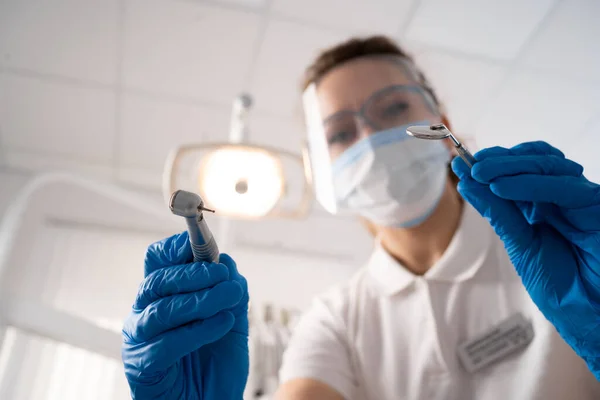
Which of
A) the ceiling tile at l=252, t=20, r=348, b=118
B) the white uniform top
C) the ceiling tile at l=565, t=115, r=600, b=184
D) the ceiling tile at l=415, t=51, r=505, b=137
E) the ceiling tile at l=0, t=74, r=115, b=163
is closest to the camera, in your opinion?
the white uniform top

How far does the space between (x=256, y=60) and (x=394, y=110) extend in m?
1.08

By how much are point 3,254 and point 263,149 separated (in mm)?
773

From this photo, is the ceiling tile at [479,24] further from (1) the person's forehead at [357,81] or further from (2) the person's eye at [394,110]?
(2) the person's eye at [394,110]

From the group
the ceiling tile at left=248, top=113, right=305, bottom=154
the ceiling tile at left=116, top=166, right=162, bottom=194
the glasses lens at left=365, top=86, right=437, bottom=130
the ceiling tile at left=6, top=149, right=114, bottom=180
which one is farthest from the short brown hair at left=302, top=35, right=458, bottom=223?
the ceiling tile at left=6, top=149, right=114, bottom=180

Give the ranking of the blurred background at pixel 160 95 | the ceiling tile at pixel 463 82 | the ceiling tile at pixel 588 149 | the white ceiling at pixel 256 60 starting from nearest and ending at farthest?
the ceiling tile at pixel 588 149 < the blurred background at pixel 160 95 < the white ceiling at pixel 256 60 < the ceiling tile at pixel 463 82

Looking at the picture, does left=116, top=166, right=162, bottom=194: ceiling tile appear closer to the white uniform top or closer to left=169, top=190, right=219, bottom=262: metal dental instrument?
the white uniform top

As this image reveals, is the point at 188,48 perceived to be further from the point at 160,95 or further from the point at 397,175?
the point at 397,175

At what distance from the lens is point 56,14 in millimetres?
1857

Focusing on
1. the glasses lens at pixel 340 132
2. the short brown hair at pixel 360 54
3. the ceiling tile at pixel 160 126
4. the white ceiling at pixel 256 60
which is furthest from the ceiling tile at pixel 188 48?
the glasses lens at pixel 340 132

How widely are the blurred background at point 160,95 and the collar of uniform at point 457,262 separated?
0.23 meters

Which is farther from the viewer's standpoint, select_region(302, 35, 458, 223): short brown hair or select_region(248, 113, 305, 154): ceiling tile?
select_region(248, 113, 305, 154): ceiling tile

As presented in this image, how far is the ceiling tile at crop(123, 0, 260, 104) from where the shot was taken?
1828mm

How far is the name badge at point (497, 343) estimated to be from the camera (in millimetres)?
983

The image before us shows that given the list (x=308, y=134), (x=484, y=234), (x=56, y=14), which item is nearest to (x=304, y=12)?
(x=308, y=134)
